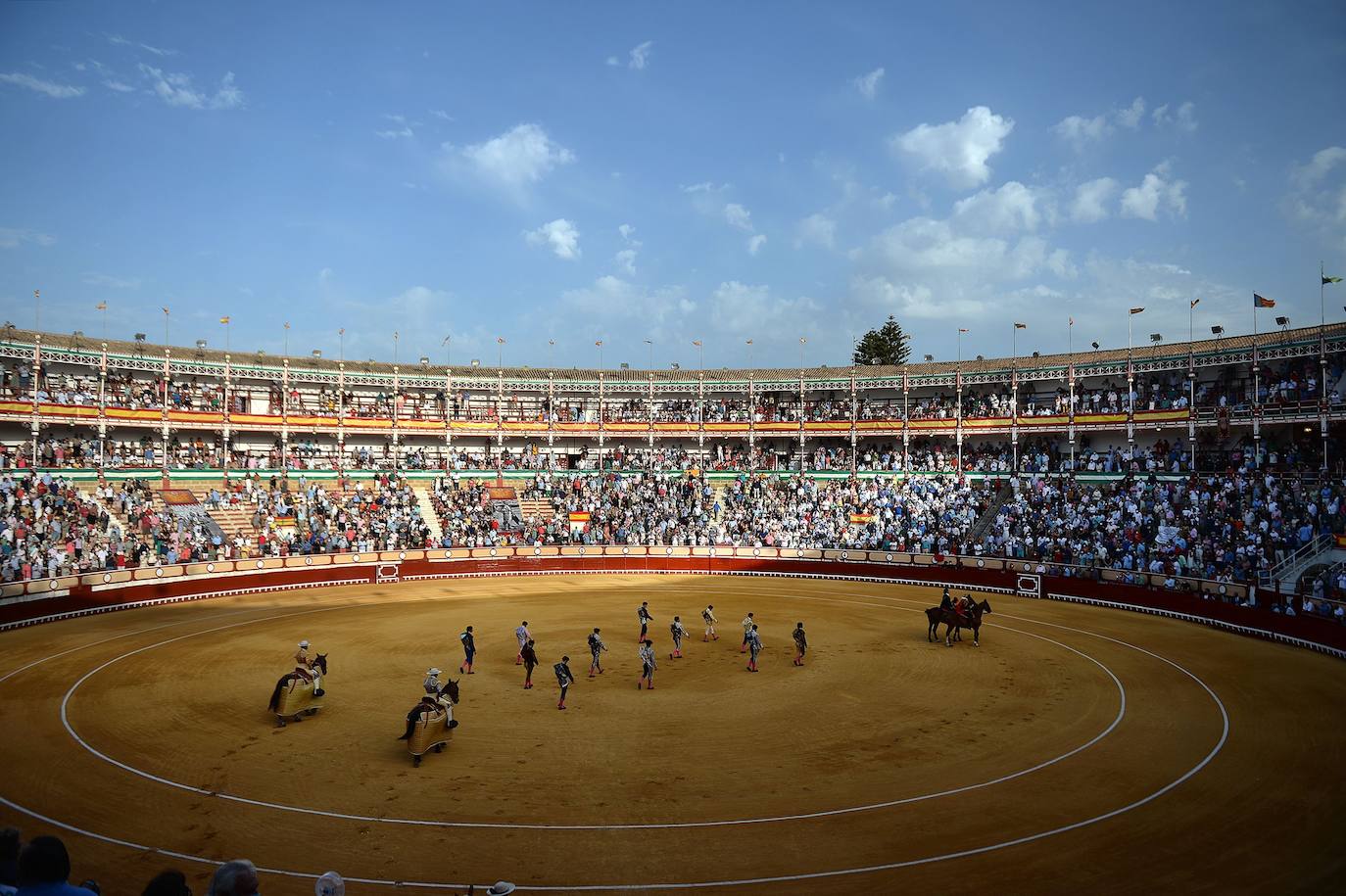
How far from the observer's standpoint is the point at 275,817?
13.3 metres

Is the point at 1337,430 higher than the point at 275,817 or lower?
higher

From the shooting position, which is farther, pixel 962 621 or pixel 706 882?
pixel 962 621

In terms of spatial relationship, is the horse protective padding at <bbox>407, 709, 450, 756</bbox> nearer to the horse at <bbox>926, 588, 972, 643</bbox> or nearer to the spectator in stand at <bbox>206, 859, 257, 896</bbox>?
the spectator in stand at <bbox>206, 859, 257, 896</bbox>

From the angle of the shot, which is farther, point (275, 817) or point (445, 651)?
point (445, 651)

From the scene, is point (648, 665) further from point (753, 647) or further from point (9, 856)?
point (9, 856)

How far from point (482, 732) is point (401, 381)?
4958cm

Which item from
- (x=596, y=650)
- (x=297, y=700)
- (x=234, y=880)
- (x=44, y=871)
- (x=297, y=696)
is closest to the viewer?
(x=44, y=871)

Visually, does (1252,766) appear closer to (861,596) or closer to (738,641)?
(738,641)

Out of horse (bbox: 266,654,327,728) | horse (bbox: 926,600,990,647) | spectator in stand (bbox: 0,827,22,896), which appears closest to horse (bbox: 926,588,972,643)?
horse (bbox: 926,600,990,647)

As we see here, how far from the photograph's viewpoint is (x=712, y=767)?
51.6 ft

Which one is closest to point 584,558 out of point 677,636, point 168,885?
point 677,636

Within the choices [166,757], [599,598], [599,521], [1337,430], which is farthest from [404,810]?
[1337,430]

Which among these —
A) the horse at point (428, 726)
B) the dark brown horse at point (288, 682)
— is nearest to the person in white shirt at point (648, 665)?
the horse at point (428, 726)

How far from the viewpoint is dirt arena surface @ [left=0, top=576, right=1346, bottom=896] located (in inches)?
470
